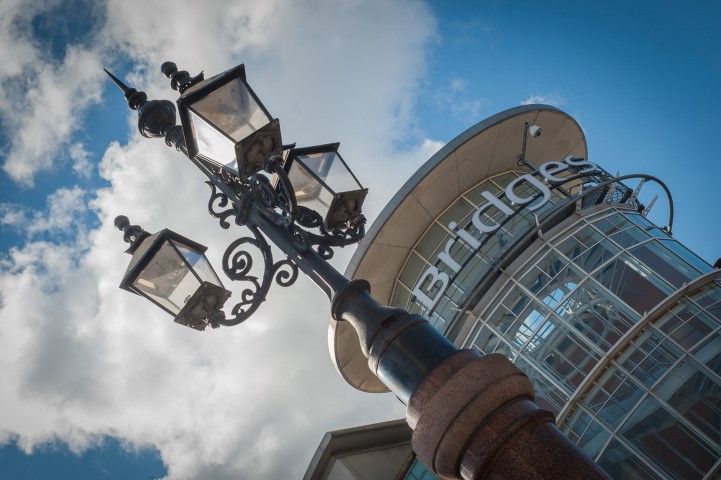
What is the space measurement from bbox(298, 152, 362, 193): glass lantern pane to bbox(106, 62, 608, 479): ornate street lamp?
0.5 inches

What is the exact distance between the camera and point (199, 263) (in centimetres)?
593

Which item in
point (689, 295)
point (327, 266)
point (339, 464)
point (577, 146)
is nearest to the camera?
point (327, 266)

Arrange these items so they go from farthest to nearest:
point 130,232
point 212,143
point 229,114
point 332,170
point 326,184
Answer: point 130,232 → point 332,170 → point 326,184 → point 212,143 → point 229,114

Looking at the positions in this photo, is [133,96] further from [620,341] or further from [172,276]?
[620,341]

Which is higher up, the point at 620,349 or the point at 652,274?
the point at 652,274

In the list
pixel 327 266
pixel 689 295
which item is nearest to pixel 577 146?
pixel 689 295

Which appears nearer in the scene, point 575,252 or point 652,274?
point 652,274

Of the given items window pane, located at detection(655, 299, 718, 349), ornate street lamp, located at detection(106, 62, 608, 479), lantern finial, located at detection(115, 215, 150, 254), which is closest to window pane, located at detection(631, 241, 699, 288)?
window pane, located at detection(655, 299, 718, 349)

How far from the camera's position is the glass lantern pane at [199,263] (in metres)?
5.80

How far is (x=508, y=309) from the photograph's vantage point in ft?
40.9

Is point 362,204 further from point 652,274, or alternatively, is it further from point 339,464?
point 339,464

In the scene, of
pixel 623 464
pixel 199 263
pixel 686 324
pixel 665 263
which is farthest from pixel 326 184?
pixel 665 263

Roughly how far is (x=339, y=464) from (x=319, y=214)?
11.6 metres

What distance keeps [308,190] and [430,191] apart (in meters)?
9.34
